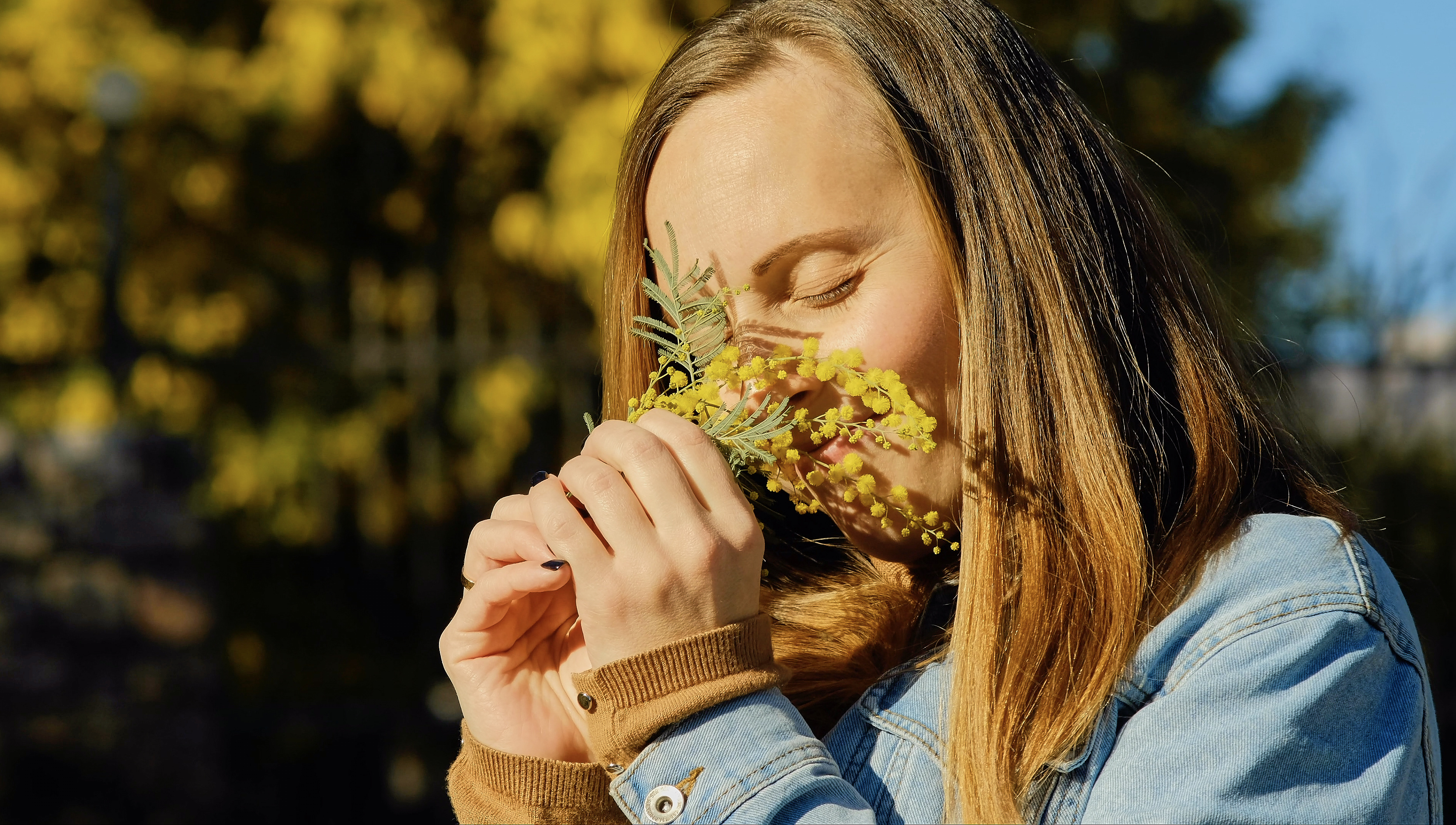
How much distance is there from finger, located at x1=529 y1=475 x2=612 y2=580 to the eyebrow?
39cm

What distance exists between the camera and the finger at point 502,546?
1.39 m

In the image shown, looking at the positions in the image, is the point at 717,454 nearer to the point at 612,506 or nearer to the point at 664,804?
the point at 612,506

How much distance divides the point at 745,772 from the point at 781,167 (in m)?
0.72

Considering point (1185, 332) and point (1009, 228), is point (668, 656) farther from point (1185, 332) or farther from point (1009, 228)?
point (1185, 332)

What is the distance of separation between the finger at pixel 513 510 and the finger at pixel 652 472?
20cm

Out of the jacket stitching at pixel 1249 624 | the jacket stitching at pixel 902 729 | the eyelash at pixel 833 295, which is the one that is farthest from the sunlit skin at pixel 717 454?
the jacket stitching at pixel 1249 624

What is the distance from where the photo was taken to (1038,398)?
1413 mm

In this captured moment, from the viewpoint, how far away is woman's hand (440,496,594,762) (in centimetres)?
142

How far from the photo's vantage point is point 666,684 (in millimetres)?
1242

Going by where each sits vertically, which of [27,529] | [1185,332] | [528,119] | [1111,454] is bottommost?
[27,529]

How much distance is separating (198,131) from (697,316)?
4645 mm

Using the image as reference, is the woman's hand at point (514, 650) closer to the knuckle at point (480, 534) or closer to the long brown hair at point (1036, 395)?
the knuckle at point (480, 534)

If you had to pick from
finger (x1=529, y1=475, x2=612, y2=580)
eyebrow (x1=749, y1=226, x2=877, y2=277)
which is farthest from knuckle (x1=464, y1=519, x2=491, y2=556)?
eyebrow (x1=749, y1=226, x2=877, y2=277)

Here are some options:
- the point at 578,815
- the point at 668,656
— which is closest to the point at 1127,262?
the point at 668,656
